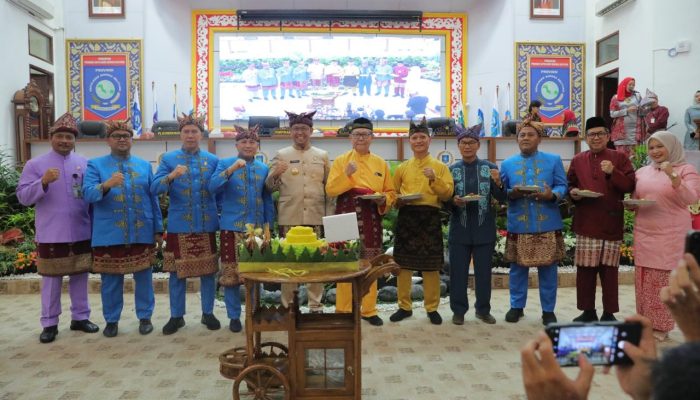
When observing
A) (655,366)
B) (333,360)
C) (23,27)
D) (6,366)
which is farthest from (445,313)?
(23,27)

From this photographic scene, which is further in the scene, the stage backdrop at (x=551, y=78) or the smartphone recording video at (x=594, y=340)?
the stage backdrop at (x=551, y=78)

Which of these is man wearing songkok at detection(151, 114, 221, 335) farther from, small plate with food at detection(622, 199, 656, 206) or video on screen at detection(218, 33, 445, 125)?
video on screen at detection(218, 33, 445, 125)

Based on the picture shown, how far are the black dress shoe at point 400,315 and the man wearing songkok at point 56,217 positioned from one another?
2.50m

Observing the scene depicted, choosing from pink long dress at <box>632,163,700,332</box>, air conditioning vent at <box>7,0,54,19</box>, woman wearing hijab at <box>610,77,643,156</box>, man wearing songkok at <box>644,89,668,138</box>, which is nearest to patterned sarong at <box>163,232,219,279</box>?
pink long dress at <box>632,163,700,332</box>

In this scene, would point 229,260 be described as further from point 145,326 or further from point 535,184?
point 535,184

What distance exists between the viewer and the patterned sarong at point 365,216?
4645 mm

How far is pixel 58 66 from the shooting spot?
11.1 m

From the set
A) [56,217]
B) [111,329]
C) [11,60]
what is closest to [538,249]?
[111,329]

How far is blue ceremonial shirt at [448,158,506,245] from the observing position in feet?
15.5

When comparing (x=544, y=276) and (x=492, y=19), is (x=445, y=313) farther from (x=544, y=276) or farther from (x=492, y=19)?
(x=492, y=19)

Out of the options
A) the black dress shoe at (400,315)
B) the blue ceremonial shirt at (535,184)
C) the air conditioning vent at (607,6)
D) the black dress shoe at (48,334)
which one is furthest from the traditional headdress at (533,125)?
the air conditioning vent at (607,6)

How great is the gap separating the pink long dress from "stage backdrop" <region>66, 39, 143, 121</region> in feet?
32.2

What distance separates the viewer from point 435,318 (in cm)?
475

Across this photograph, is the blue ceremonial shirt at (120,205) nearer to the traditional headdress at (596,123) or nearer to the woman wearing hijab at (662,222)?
the traditional headdress at (596,123)
